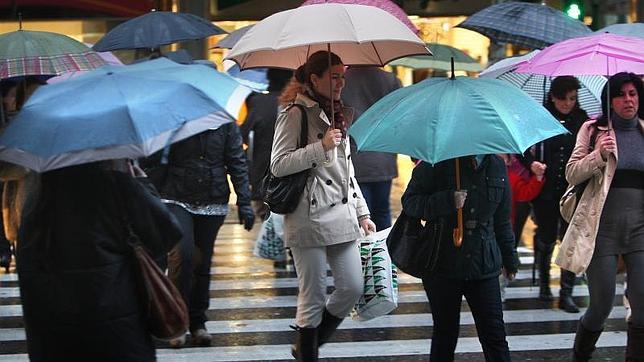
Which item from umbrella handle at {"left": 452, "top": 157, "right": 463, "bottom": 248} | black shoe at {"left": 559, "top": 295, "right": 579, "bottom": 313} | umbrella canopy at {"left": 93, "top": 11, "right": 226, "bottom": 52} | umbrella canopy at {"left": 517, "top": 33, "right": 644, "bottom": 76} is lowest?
black shoe at {"left": 559, "top": 295, "right": 579, "bottom": 313}

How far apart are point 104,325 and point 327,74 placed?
2379mm

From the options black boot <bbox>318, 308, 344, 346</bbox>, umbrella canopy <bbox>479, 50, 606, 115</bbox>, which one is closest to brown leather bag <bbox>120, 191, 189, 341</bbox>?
black boot <bbox>318, 308, 344, 346</bbox>

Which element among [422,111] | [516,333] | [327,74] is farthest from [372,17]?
[516,333]

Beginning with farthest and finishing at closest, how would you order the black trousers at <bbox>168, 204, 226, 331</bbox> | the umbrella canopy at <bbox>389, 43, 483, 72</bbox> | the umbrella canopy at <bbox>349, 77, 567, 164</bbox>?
the umbrella canopy at <bbox>389, 43, 483, 72</bbox>, the black trousers at <bbox>168, 204, 226, 331</bbox>, the umbrella canopy at <bbox>349, 77, 567, 164</bbox>

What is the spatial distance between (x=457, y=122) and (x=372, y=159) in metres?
3.79

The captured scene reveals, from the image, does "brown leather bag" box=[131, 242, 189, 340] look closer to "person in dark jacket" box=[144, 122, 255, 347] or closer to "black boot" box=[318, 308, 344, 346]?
"black boot" box=[318, 308, 344, 346]

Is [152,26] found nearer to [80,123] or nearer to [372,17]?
[372,17]

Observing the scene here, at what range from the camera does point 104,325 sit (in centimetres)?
488

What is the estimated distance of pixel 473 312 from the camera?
6.29m

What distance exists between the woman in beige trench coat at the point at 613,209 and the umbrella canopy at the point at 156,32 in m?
3.71

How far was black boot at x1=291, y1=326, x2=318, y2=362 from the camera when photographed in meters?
6.88

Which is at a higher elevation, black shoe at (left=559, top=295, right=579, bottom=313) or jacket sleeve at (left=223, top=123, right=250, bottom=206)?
jacket sleeve at (left=223, top=123, right=250, bottom=206)

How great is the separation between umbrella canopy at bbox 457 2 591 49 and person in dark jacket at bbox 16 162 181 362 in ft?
16.2

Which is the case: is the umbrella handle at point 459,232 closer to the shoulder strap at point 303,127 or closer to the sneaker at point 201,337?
the shoulder strap at point 303,127
